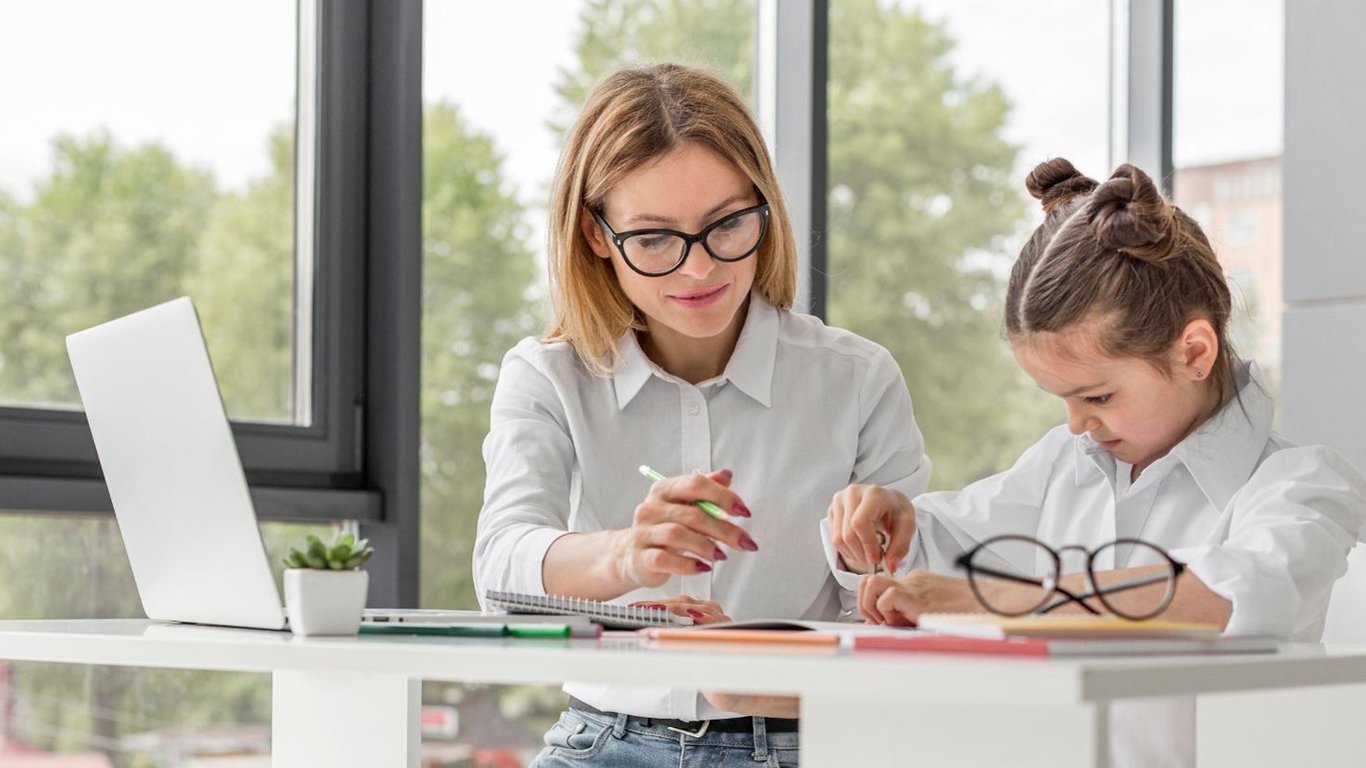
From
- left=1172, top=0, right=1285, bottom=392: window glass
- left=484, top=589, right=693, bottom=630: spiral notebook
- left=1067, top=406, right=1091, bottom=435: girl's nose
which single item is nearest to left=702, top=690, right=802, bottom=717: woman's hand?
left=484, top=589, right=693, bottom=630: spiral notebook

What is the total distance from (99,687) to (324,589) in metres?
1.37

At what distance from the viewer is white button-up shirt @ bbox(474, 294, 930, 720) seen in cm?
183

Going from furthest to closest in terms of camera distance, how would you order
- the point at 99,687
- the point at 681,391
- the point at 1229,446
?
the point at 99,687, the point at 681,391, the point at 1229,446

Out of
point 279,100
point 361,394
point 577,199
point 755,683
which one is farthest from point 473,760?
point 755,683

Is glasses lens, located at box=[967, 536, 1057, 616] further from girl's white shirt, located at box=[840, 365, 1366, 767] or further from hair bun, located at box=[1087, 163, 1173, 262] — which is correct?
hair bun, located at box=[1087, 163, 1173, 262]

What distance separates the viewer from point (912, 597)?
1.30 meters

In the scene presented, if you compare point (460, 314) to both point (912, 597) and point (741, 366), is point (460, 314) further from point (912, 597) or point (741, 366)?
point (912, 597)

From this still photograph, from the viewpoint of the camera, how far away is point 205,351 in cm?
131

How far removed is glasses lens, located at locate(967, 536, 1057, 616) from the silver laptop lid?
61 centimetres

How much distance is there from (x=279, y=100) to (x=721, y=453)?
1291 mm

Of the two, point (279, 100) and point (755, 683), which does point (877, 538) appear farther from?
point (279, 100)

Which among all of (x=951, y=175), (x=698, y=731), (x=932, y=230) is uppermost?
(x=951, y=175)

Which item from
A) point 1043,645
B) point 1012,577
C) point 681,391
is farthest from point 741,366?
point 1043,645

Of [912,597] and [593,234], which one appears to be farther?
[593,234]
